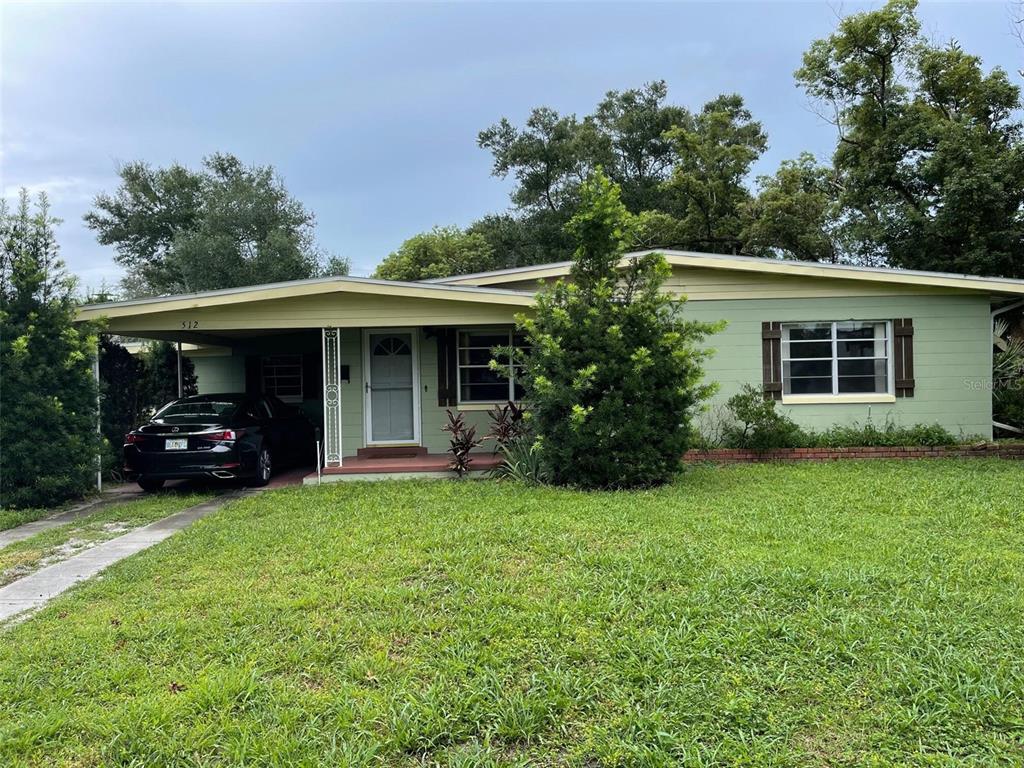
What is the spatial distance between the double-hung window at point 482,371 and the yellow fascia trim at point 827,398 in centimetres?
460

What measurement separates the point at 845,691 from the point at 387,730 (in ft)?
6.78

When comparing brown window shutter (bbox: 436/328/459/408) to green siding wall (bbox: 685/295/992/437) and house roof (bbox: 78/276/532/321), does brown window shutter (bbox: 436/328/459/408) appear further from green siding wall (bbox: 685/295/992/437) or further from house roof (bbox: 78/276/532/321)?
green siding wall (bbox: 685/295/992/437)

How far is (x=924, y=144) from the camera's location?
49.6 feet

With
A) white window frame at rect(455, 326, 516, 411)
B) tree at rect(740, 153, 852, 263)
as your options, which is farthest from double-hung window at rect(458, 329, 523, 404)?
tree at rect(740, 153, 852, 263)

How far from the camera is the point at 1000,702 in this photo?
9.14 feet

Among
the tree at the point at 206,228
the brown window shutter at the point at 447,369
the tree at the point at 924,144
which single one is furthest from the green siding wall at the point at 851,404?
the tree at the point at 206,228

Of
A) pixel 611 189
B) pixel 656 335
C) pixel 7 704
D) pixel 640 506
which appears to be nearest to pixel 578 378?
pixel 656 335

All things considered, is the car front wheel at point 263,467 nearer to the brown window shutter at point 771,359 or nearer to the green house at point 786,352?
the green house at point 786,352

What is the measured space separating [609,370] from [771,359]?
175 inches

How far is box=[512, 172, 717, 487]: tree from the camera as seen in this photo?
7.64 metres

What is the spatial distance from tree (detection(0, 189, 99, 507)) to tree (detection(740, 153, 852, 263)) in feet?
63.3

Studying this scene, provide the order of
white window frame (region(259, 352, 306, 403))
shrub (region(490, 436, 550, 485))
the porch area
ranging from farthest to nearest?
white window frame (region(259, 352, 306, 403))
the porch area
shrub (region(490, 436, 550, 485))

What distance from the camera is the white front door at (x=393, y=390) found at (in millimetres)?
10789

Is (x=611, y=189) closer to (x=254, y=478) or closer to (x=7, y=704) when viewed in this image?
(x=254, y=478)
